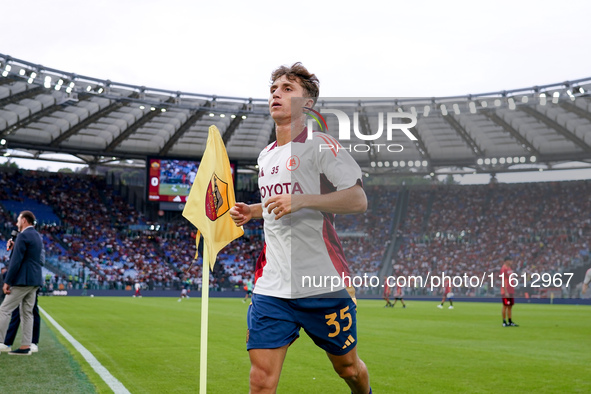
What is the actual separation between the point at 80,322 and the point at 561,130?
30.5 m

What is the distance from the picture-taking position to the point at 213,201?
5109mm

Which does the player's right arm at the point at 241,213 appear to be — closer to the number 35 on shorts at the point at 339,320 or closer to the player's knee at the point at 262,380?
the number 35 on shorts at the point at 339,320

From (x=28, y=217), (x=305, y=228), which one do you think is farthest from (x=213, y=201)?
(x=28, y=217)

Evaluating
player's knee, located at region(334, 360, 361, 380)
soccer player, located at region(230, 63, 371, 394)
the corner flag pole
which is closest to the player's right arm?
soccer player, located at region(230, 63, 371, 394)

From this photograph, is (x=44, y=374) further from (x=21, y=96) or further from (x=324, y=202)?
(x=21, y=96)

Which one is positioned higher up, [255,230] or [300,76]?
[255,230]

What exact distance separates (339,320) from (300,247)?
53cm

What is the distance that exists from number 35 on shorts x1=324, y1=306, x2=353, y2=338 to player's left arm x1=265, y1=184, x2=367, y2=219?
26.4 inches

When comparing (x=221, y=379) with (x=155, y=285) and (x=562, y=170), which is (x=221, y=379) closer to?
(x=155, y=285)

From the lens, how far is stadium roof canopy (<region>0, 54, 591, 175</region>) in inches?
1352

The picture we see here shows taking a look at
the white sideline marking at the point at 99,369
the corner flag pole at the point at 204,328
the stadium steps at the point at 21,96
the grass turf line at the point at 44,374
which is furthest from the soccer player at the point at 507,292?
the stadium steps at the point at 21,96

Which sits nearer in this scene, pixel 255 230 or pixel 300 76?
pixel 300 76

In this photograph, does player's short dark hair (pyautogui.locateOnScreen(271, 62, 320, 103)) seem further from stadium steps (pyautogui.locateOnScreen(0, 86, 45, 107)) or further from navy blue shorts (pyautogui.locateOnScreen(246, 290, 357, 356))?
stadium steps (pyautogui.locateOnScreen(0, 86, 45, 107))

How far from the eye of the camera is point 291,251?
396cm
